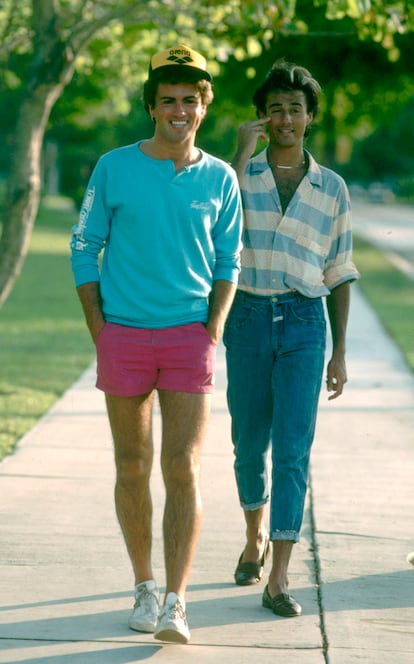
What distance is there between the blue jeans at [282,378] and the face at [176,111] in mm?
824

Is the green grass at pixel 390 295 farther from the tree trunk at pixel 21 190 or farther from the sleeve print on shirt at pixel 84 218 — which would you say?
the sleeve print on shirt at pixel 84 218

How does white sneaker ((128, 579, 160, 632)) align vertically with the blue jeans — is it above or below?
below

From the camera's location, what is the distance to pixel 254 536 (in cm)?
532

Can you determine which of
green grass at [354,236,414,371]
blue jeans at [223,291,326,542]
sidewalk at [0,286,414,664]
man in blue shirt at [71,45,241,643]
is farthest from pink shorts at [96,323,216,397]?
green grass at [354,236,414,371]

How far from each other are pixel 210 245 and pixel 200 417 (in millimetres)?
587

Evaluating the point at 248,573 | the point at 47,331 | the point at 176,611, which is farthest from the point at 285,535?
the point at 47,331

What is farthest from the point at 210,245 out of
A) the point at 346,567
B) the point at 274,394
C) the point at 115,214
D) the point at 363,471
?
the point at 363,471

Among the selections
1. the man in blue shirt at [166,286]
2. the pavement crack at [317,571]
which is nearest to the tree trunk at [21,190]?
the pavement crack at [317,571]

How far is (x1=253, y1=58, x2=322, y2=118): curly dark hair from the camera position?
16.4 ft

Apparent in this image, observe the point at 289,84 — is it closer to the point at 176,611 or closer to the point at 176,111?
the point at 176,111

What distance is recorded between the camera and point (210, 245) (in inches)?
180

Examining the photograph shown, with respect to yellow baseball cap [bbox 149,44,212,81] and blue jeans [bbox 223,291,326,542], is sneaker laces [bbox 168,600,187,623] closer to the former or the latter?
blue jeans [bbox 223,291,326,542]

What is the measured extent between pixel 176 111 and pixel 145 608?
5.60ft

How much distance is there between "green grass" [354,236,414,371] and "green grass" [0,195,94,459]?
3.19 meters
